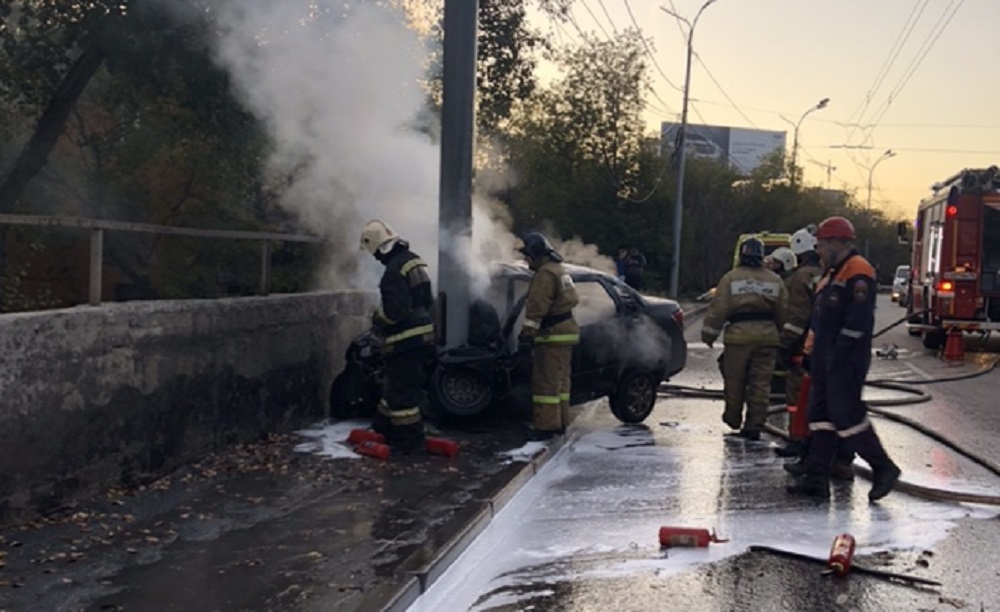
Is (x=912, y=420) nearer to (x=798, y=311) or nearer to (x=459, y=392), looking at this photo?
(x=798, y=311)

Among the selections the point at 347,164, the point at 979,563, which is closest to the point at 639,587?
the point at 979,563

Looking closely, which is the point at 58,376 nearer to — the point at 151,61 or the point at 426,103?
the point at 151,61

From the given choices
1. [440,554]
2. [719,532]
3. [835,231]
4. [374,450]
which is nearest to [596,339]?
[374,450]

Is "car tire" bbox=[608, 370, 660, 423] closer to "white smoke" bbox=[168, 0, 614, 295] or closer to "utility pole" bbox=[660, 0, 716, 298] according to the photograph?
"white smoke" bbox=[168, 0, 614, 295]

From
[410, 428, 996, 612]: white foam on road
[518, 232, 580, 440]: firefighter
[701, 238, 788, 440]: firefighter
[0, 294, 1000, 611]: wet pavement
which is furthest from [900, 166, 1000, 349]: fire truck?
[518, 232, 580, 440]: firefighter

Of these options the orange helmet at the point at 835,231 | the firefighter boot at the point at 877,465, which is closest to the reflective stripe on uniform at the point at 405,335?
the orange helmet at the point at 835,231

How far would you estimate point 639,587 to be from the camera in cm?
503

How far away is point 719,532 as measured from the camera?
5.96m

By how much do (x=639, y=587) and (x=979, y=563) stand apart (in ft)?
6.22

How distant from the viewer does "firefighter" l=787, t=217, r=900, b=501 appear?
6754mm

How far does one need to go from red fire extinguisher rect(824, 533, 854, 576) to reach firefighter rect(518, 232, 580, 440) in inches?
140

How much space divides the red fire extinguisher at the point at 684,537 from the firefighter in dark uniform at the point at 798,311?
3.12m

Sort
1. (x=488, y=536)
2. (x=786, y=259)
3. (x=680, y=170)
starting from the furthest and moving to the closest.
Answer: (x=680, y=170) < (x=786, y=259) < (x=488, y=536)

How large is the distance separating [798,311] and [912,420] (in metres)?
1.73
